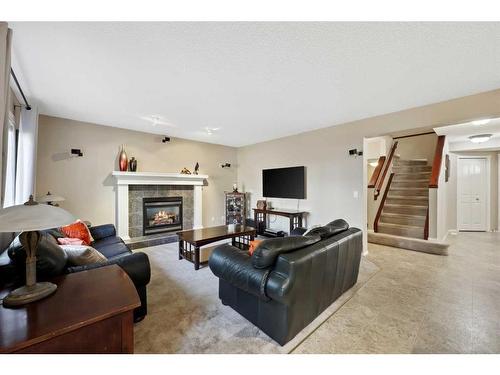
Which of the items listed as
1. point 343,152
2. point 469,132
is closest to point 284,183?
point 343,152

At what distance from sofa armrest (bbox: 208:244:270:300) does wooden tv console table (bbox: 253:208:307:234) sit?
8.71 ft

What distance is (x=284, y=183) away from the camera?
5055 mm

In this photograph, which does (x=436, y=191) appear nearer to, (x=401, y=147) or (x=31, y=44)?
(x=401, y=147)

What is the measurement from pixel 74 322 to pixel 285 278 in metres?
1.22

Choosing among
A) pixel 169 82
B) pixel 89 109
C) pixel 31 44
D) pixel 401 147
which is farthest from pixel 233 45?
pixel 401 147

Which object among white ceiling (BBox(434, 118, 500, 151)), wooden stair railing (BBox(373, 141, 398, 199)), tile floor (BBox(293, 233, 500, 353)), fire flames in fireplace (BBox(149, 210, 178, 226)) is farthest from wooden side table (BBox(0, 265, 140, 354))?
wooden stair railing (BBox(373, 141, 398, 199))

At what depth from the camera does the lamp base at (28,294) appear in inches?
44.4

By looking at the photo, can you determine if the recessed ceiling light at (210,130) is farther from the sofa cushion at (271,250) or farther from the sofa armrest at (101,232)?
the sofa cushion at (271,250)

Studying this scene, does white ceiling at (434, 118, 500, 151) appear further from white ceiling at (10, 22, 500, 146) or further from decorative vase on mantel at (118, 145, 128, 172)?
decorative vase on mantel at (118, 145, 128, 172)

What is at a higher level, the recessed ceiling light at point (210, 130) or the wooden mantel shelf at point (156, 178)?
the recessed ceiling light at point (210, 130)

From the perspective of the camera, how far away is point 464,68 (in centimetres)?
211

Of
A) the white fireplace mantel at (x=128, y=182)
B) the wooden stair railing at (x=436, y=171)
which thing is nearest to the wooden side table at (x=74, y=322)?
the white fireplace mantel at (x=128, y=182)

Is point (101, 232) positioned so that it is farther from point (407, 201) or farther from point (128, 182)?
point (407, 201)

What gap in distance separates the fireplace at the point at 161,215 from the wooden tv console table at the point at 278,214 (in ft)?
6.36
